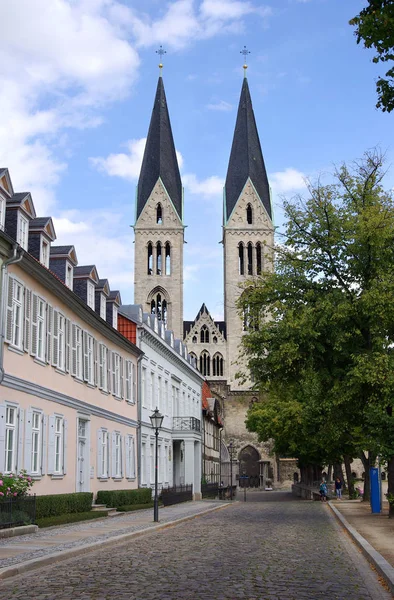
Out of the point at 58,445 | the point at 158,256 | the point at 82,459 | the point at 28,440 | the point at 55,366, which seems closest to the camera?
the point at 28,440

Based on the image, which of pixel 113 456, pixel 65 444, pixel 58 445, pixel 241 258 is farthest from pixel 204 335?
pixel 58 445

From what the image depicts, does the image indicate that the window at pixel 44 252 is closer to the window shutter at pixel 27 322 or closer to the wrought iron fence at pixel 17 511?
the window shutter at pixel 27 322

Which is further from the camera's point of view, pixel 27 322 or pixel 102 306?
pixel 102 306

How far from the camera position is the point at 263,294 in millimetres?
28203

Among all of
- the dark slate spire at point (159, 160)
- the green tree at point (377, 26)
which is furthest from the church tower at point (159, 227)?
the green tree at point (377, 26)

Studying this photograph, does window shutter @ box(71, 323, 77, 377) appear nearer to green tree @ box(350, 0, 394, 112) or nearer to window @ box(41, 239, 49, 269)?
window @ box(41, 239, 49, 269)

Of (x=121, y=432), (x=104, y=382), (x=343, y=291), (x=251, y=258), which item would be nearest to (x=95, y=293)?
(x=104, y=382)

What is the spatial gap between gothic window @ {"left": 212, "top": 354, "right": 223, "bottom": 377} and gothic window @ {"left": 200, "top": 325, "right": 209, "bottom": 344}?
7.45 ft

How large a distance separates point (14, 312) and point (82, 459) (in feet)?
27.7

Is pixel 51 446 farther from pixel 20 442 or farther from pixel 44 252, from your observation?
pixel 44 252

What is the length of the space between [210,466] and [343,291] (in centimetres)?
4386

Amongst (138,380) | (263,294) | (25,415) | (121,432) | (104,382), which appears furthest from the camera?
(138,380)

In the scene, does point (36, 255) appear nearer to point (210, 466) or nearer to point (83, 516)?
point (83, 516)

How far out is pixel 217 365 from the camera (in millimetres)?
98312
